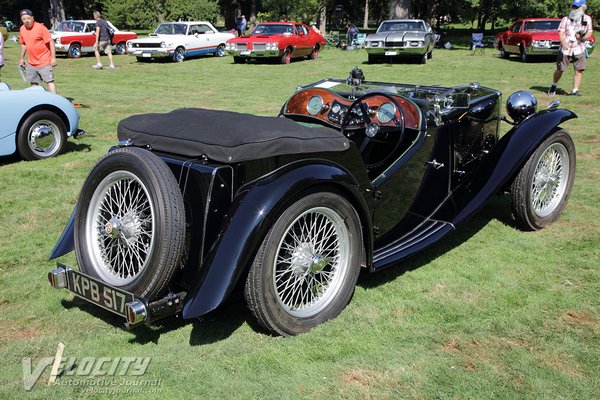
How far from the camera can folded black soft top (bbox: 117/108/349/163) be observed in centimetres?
309

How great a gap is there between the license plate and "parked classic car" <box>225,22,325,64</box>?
57.9ft

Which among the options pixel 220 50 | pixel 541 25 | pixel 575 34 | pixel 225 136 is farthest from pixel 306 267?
pixel 220 50

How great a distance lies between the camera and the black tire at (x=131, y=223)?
9.66 ft

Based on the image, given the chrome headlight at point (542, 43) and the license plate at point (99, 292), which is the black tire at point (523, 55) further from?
the license plate at point (99, 292)

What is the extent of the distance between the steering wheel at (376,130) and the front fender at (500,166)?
659 mm

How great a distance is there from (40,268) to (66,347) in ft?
4.26

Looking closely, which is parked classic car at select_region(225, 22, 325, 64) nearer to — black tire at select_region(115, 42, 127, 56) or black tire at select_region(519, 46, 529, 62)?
black tire at select_region(115, 42, 127, 56)

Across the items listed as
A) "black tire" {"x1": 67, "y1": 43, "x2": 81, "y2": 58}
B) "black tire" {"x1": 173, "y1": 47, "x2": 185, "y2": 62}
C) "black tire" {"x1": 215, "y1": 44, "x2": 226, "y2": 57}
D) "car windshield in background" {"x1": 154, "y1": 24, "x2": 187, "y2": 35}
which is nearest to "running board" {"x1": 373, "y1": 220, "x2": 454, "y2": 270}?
"black tire" {"x1": 173, "y1": 47, "x2": 185, "y2": 62}

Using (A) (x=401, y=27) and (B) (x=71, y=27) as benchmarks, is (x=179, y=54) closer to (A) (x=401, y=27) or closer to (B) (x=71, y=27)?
(B) (x=71, y=27)

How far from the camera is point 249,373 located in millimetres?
2922

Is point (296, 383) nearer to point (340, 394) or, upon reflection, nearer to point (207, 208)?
point (340, 394)

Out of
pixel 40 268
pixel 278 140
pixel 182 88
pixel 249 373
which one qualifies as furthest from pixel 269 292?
pixel 182 88

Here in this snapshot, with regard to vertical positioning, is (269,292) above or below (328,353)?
above

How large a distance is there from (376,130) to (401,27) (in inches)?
653
